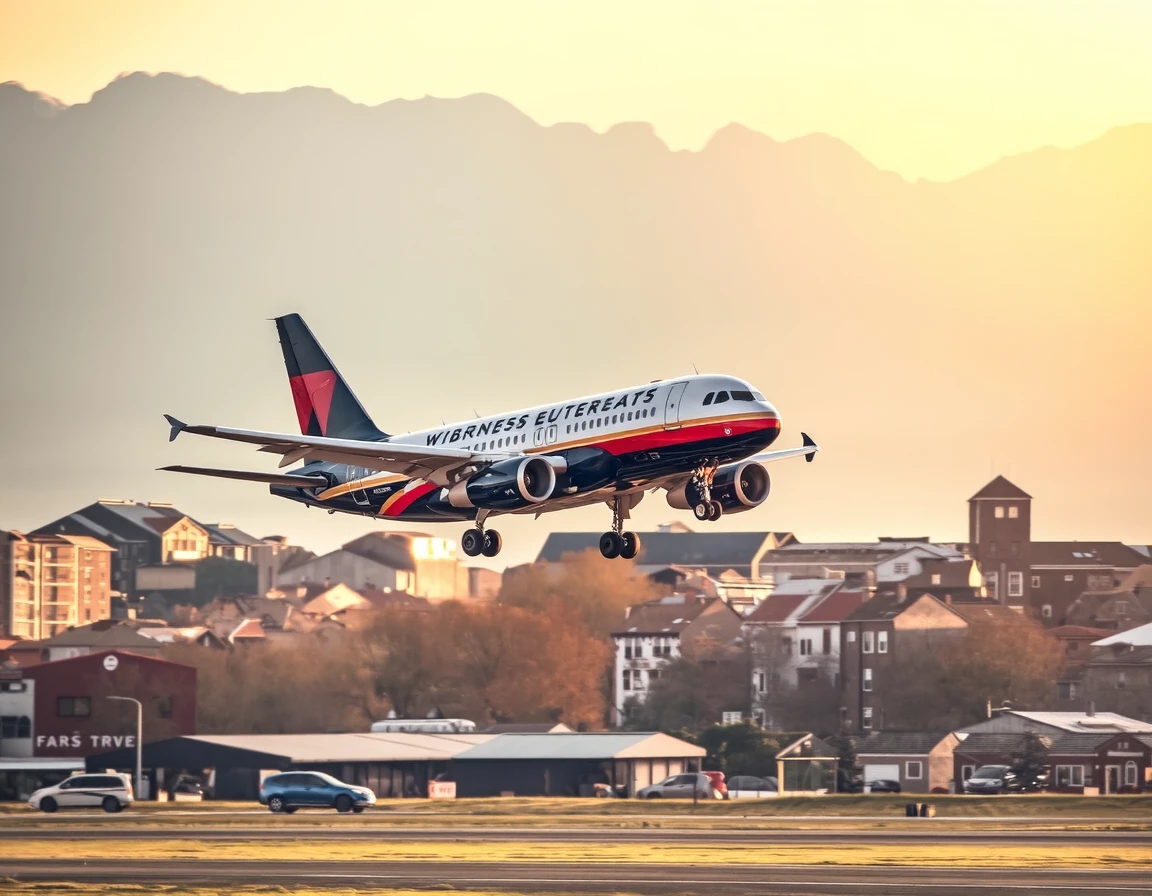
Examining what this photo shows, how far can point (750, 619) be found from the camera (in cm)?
19938

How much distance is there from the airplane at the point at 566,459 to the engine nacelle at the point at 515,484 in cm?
4

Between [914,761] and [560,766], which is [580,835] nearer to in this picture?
[560,766]

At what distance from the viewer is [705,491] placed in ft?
240

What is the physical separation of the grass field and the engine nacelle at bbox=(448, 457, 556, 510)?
602 inches

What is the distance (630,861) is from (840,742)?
65.9 metres

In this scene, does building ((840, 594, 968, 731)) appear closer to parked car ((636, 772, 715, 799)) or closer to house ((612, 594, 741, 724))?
house ((612, 594, 741, 724))

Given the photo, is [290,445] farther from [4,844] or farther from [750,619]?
[750,619]

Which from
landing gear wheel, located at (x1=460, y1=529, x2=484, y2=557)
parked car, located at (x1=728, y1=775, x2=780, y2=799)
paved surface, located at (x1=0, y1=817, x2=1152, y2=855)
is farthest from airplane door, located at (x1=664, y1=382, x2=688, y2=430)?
parked car, located at (x1=728, y1=775, x2=780, y2=799)

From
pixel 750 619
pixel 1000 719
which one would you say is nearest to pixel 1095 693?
pixel 1000 719

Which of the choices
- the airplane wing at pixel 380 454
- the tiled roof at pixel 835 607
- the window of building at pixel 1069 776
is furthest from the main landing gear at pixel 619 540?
the tiled roof at pixel 835 607

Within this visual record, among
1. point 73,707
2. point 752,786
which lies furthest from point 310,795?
point 752,786

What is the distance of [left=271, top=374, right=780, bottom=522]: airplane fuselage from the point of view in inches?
2763

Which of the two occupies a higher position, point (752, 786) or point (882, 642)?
point (882, 642)

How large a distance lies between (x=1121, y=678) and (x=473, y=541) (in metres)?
101
